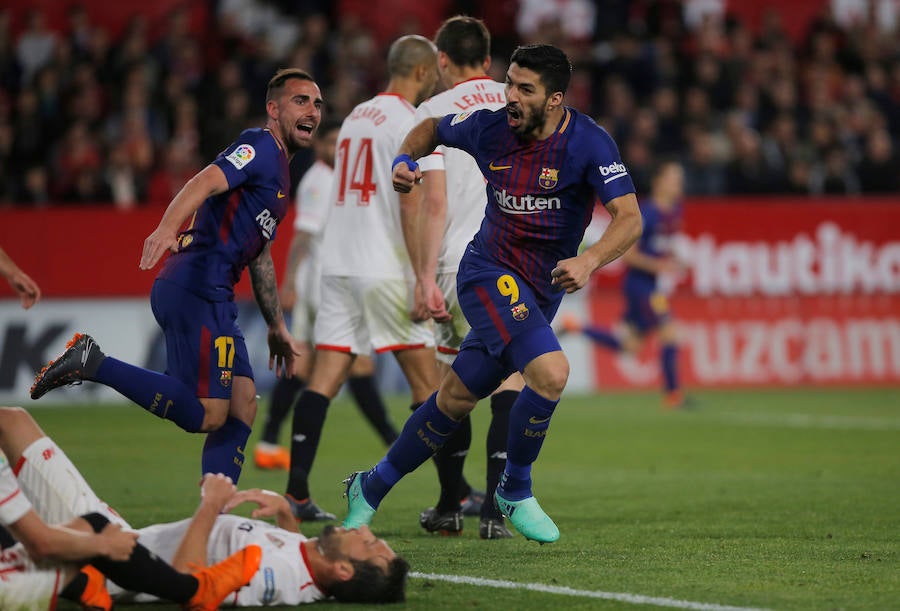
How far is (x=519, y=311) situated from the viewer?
260 inches

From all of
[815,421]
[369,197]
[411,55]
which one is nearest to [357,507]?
[369,197]

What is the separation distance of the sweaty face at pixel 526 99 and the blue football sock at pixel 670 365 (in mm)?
9369

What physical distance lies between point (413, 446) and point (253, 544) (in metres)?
1.46

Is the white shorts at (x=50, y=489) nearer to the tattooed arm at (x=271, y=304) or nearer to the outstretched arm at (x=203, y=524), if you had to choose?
the outstretched arm at (x=203, y=524)

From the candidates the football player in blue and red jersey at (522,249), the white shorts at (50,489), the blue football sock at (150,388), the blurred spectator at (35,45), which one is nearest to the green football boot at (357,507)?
the football player in blue and red jersey at (522,249)

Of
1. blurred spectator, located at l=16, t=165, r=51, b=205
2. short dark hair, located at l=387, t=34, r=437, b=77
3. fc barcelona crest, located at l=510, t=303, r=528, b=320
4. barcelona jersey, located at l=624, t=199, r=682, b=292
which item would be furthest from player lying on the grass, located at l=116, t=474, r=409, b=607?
blurred spectator, located at l=16, t=165, r=51, b=205

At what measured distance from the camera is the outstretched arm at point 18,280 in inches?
229

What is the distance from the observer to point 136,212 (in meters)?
16.3

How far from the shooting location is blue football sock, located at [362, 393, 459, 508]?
6.80 metres

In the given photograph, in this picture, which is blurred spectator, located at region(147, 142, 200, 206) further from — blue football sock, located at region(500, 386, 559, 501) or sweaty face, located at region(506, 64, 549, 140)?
blue football sock, located at region(500, 386, 559, 501)

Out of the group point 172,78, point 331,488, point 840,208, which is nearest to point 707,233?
point 840,208

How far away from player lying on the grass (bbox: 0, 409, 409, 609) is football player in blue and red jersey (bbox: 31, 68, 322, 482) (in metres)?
0.85

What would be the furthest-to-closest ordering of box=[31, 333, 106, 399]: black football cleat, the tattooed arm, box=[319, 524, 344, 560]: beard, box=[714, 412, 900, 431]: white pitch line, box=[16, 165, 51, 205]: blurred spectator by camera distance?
box=[16, 165, 51, 205]: blurred spectator → box=[714, 412, 900, 431]: white pitch line → the tattooed arm → box=[31, 333, 106, 399]: black football cleat → box=[319, 524, 344, 560]: beard

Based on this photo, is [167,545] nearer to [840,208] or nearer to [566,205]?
[566,205]
